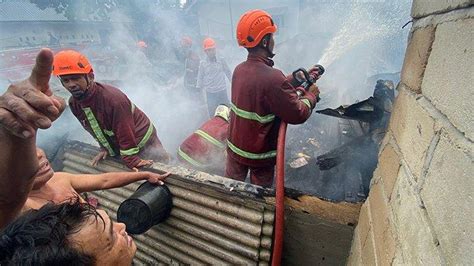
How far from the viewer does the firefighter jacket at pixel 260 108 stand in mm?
2354

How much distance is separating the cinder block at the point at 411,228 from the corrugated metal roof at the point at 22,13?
2894cm

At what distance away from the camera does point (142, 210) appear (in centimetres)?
241

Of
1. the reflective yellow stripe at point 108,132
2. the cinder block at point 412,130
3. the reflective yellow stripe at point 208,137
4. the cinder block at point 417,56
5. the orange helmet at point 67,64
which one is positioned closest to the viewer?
the cinder block at point 412,130

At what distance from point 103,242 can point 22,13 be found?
29.7 meters

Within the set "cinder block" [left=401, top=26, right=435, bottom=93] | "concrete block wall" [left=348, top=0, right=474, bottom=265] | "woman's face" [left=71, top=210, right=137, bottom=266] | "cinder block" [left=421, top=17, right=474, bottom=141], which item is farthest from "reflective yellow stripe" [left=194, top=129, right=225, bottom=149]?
"cinder block" [left=421, top=17, right=474, bottom=141]

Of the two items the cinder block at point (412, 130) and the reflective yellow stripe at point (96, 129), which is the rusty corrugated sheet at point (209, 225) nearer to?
the reflective yellow stripe at point (96, 129)

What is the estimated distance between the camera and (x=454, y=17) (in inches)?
31.4

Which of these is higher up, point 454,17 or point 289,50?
point 289,50

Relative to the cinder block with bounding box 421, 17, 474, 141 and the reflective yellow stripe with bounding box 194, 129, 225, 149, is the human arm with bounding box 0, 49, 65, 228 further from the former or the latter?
the reflective yellow stripe with bounding box 194, 129, 225, 149

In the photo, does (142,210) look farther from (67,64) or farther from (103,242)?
(67,64)

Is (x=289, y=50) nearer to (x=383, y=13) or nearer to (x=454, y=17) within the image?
(x=383, y=13)

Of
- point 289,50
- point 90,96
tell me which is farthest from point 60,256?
point 289,50

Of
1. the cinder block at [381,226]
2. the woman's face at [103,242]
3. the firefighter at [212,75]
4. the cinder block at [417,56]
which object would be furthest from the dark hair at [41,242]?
the firefighter at [212,75]

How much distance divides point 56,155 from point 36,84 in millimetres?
3449
